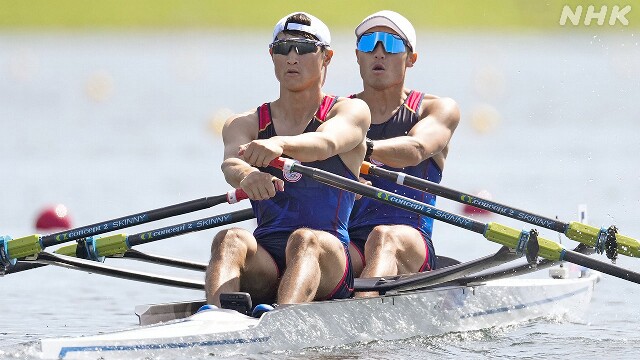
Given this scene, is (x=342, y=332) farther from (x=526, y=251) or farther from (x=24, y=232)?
(x=24, y=232)

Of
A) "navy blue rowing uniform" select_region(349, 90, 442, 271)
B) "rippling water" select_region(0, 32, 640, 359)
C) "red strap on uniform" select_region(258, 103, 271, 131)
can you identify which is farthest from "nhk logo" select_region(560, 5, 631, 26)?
"red strap on uniform" select_region(258, 103, 271, 131)

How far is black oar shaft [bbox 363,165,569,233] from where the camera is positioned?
7734mm

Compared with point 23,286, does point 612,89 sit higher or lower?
Answer: higher

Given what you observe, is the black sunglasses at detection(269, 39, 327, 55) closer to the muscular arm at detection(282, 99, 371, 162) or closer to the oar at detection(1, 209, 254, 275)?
the muscular arm at detection(282, 99, 371, 162)

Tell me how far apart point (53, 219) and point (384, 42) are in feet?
21.0

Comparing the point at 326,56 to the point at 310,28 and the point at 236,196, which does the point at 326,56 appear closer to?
the point at 310,28

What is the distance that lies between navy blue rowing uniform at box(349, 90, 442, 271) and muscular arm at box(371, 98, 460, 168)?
0.10m

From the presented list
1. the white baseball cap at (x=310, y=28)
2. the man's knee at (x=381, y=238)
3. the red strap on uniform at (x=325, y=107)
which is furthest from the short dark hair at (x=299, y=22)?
the man's knee at (x=381, y=238)

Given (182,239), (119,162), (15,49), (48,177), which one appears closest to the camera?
(182,239)

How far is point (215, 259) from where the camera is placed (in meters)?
6.56

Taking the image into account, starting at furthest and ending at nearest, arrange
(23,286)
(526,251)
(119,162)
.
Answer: (119,162) < (23,286) < (526,251)

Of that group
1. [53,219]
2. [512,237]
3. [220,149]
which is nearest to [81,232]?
[512,237]

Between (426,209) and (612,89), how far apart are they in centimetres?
2413

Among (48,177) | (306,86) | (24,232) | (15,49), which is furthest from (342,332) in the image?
(15,49)
